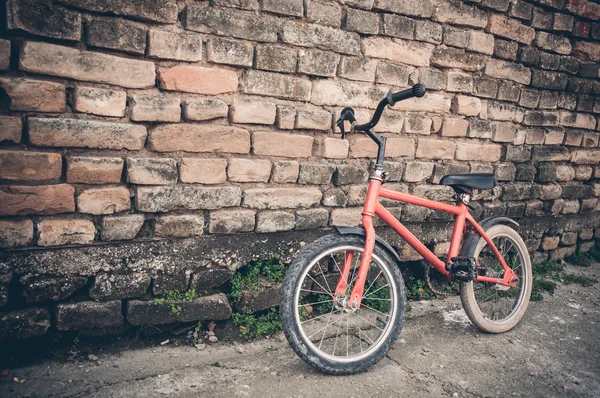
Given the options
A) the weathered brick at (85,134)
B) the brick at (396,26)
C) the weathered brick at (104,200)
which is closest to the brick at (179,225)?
the weathered brick at (104,200)

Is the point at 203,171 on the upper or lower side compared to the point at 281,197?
upper

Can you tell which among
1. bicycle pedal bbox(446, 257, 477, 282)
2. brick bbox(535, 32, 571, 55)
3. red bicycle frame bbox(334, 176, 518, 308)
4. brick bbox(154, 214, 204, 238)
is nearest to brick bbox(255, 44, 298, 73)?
red bicycle frame bbox(334, 176, 518, 308)

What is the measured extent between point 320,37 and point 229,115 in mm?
749

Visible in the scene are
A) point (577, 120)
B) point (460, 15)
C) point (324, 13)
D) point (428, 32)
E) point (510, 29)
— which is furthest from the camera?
point (577, 120)

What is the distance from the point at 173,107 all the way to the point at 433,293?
237 centimetres

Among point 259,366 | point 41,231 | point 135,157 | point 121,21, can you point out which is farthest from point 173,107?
point 259,366

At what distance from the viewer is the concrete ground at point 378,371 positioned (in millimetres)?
2121

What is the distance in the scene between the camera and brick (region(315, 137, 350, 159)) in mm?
2809

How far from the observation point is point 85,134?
2.16m

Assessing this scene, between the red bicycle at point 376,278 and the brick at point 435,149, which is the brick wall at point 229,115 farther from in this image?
the red bicycle at point 376,278

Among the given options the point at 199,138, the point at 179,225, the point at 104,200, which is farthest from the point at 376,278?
the point at 104,200

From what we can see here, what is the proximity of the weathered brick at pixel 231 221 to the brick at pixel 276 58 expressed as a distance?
855 millimetres

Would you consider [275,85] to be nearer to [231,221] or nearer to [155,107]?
[155,107]

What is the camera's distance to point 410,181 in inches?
126
